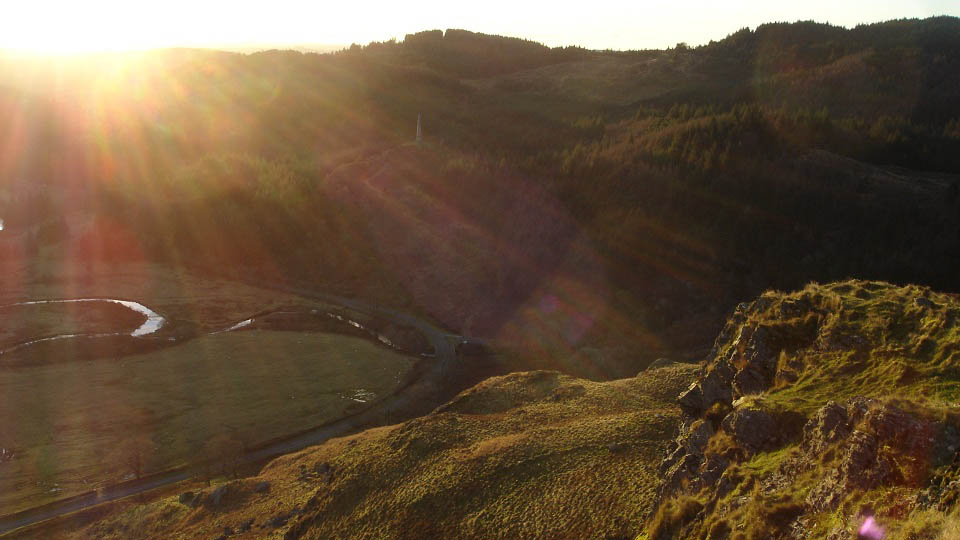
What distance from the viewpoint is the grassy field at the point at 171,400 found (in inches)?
1385

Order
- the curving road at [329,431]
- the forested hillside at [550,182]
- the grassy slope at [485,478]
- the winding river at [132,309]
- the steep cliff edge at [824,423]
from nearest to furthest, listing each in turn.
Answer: the steep cliff edge at [824,423] → the grassy slope at [485,478] → the curving road at [329,431] → the winding river at [132,309] → the forested hillside at [550,182]

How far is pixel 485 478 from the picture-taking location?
21.0 metres

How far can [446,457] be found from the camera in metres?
22.9

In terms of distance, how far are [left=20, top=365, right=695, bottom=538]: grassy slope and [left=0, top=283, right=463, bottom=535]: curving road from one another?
7.00ft

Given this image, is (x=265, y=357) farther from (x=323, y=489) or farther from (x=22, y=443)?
(x=323, y=489)

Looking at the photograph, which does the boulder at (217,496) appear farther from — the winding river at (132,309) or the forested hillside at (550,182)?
the winding river at (132,309)

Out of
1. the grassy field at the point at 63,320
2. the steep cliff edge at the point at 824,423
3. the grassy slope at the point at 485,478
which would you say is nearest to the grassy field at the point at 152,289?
the grassy field at the point at 63,320

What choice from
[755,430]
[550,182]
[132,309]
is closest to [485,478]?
[755,430]

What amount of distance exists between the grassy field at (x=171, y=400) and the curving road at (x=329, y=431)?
0.87m

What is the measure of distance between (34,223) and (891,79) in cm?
12747

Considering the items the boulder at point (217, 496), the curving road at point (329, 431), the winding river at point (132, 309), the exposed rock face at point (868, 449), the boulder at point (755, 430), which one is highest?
the exposed rock face at point (868, 449)

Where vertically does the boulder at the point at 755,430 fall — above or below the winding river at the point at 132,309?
above

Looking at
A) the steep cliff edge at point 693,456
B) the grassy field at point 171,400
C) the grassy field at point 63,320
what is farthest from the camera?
the grassy field at point 63,320

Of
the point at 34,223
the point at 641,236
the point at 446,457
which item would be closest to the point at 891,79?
the point at 641,236
